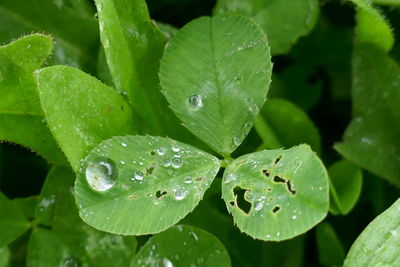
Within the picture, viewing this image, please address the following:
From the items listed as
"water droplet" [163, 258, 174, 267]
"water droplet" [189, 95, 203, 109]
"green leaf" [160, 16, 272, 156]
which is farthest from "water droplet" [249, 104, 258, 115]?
"water droplet" [163, 258, 174, 267]

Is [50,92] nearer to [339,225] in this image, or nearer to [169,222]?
[169,222]

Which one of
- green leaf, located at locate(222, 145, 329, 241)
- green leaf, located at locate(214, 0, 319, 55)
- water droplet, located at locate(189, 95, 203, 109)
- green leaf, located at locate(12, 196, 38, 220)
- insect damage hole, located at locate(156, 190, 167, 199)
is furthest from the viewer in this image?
green leaf, located at locate(214, 0, 319, 55)

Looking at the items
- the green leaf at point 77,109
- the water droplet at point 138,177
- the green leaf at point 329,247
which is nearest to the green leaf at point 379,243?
the green leaf at point 329,247

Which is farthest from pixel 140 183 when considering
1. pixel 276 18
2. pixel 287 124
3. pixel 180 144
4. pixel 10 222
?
pixel 276 18

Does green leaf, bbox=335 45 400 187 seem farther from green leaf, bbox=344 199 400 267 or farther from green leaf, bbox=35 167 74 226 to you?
green leaf, bbox=35 167 74 226

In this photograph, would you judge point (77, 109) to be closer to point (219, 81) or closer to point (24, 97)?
point (24, 97)

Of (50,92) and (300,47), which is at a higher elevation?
(50,92)

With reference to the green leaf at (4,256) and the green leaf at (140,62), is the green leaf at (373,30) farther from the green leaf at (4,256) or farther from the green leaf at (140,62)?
the green leaf at (4,256)

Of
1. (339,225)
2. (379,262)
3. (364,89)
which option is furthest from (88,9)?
(379,262)
